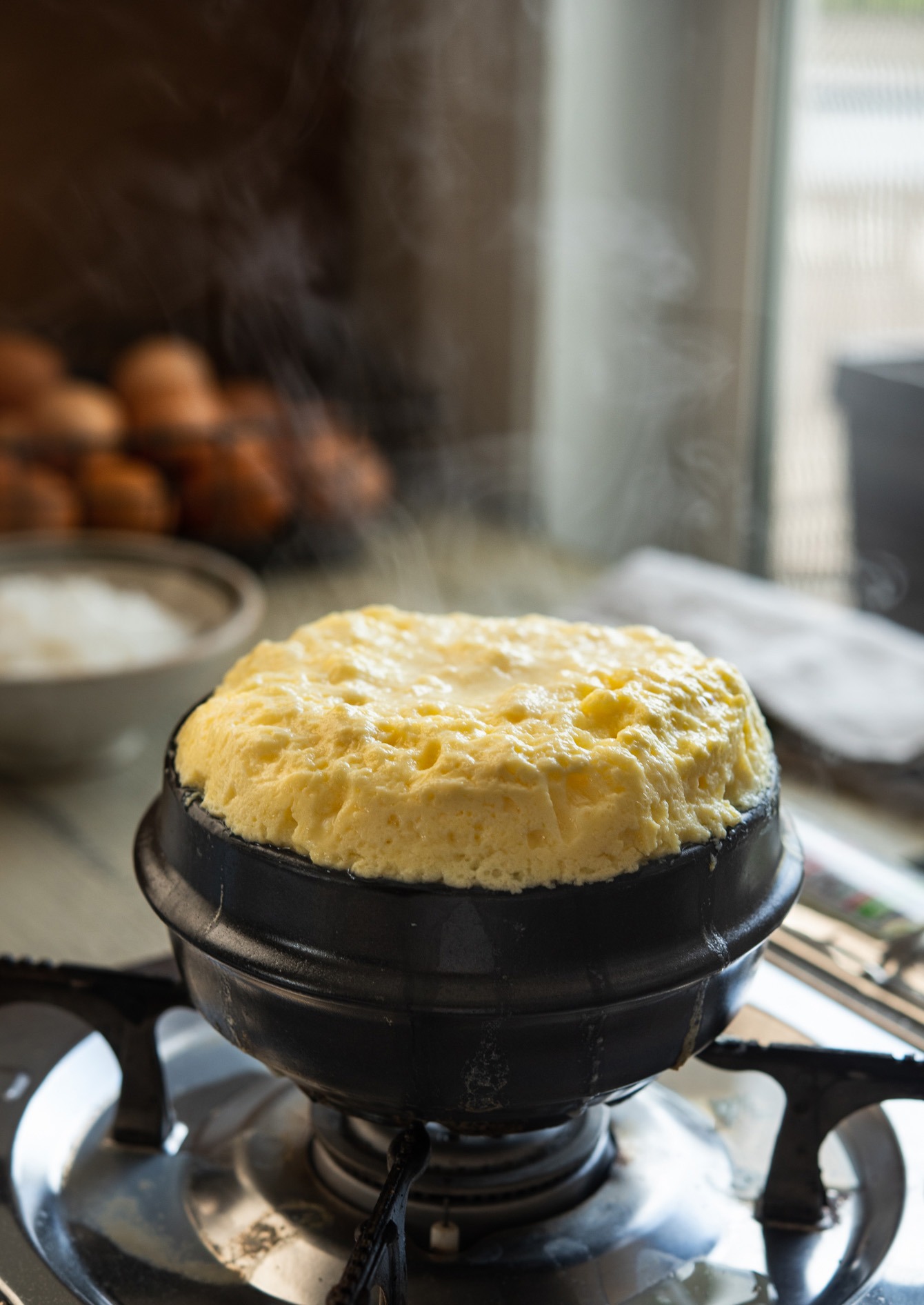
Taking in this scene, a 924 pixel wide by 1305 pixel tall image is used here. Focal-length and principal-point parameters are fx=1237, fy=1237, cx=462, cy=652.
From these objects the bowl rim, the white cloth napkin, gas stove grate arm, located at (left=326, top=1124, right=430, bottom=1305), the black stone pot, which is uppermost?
the black stone pot

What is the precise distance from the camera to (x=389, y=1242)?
1.86ft

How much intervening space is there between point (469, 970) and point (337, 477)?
1.41m

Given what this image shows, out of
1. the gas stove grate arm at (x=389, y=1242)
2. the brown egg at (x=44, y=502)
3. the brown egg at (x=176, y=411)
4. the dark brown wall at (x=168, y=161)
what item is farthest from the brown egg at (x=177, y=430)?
the gas stove grate arm at (x=389, y=1242)

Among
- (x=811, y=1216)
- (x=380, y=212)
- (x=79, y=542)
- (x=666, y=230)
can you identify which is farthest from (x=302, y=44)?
(x=811, y=1216)

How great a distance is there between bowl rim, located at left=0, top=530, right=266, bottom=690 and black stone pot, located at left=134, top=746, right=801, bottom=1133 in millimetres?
621

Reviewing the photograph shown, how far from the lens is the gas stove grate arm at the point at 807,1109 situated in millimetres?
691

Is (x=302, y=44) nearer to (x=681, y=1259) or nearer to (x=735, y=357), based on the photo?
(x=735, y=357)

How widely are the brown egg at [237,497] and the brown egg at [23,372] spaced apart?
275 mm

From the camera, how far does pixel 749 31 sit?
1565 mm

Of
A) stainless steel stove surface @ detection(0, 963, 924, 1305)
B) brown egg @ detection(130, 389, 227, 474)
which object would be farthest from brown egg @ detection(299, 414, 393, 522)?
stainless steel stove surface @ detection(0, 963, 924, 1305)

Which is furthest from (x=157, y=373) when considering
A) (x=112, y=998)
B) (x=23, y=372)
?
(x=112, y=998)

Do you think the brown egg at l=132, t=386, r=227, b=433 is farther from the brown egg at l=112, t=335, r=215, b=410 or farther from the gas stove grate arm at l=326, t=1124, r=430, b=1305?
the gas stove grate arm at l=326, t=1124, r=430, b=1305

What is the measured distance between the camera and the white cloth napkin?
127 centimetres

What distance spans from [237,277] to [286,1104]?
1.92 metres
